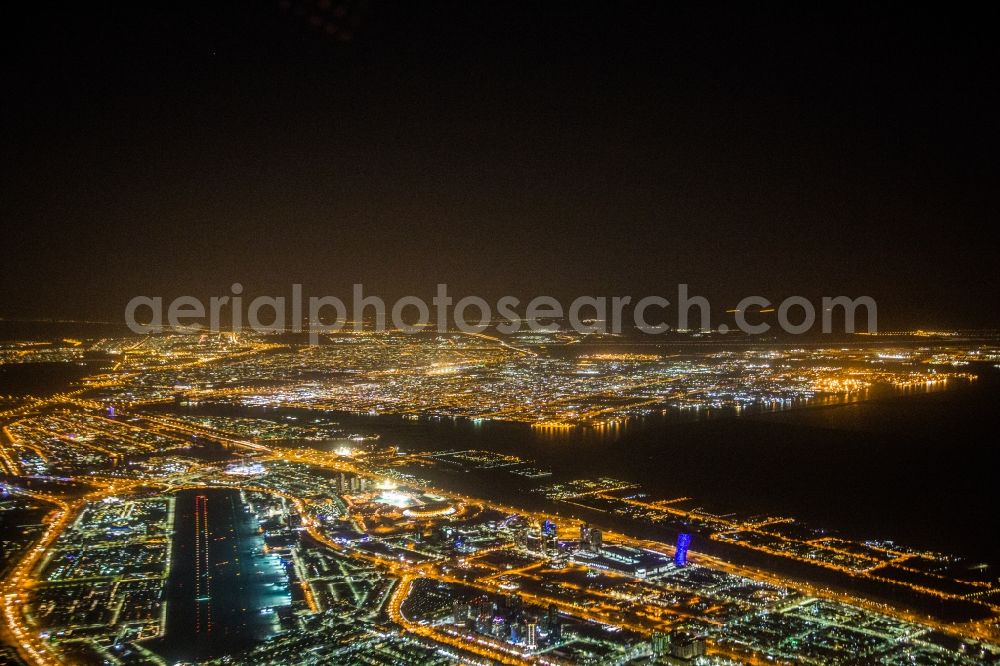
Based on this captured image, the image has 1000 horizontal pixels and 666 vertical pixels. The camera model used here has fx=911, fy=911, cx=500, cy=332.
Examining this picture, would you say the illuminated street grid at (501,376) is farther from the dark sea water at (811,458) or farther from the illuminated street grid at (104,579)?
the illuminated street grid at (104,579)

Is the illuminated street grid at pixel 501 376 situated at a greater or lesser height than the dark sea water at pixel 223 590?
greater

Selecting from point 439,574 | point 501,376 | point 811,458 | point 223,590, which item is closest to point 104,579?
point 223,590

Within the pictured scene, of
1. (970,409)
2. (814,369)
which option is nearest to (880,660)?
(970,409)

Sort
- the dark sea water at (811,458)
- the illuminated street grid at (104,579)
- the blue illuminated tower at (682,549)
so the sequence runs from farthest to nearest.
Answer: the dark sea water at (811,458) → the blue illuminated tower at (682,549) → the illuminated street grid at (104,579)

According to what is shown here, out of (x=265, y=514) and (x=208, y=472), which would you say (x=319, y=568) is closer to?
(x=265, y=514)

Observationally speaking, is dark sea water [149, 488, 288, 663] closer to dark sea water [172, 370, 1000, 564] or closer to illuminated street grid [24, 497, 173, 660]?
illuminated street grid [24, 497, 173, 660]

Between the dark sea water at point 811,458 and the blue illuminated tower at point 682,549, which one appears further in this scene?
the dark sea water at point 811,458

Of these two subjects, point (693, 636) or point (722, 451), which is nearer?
point (693, 636)

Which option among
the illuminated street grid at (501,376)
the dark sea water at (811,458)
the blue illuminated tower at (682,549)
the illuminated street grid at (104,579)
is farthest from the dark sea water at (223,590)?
the illuminated street grid at (501,376)
